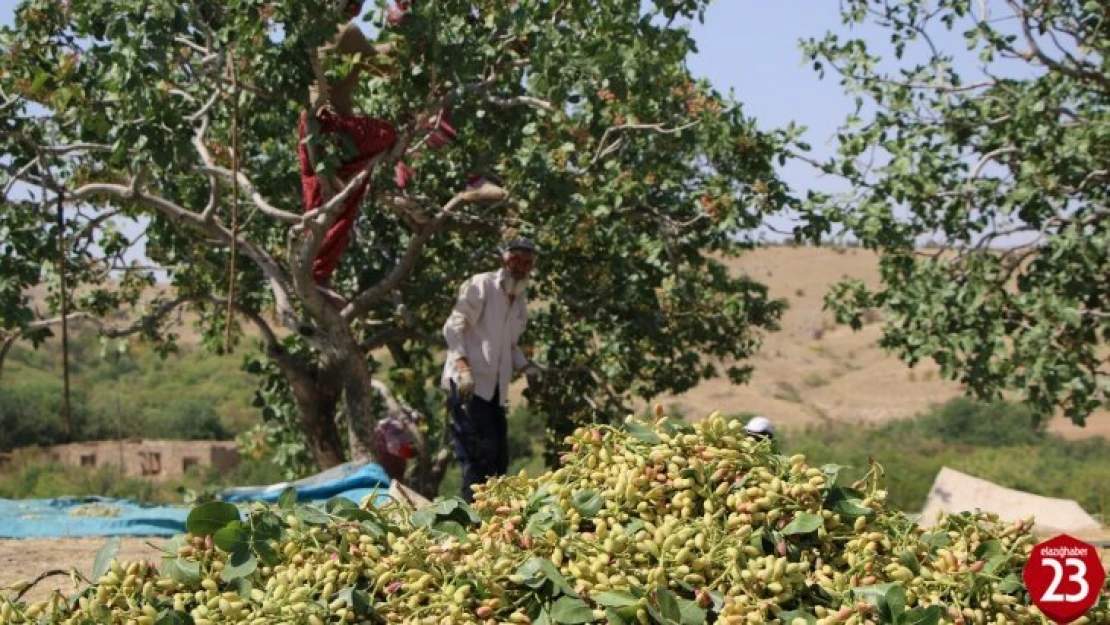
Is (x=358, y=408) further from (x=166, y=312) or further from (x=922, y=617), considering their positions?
(x=922, y=617)

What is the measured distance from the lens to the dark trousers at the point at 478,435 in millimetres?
6758

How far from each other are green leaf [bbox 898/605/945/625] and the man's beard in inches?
168

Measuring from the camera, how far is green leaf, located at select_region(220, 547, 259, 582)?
2738 millimetres

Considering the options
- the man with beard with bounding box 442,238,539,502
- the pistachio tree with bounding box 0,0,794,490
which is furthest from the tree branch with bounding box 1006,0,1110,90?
the man with beard with bounding box 442,238,539,502

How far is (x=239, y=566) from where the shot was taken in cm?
277

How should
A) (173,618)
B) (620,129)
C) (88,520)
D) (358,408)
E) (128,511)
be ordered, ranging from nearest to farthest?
(173,618) < (88,520) < (128,511) < (620,129) < (358,408)

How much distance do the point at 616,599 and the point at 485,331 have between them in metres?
4.22

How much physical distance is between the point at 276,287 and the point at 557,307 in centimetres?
204

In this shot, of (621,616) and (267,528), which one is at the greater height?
(267,528)

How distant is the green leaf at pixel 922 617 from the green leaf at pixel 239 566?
128 centimetres

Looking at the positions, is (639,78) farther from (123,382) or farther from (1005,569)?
(123,382)

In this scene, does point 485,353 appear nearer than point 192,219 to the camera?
Yes

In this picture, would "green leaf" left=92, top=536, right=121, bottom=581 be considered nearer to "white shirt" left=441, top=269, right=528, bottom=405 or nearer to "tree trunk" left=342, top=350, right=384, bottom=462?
"white shirt" left=441, top=269, right=528, bottom=405

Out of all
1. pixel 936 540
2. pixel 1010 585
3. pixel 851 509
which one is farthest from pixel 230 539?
pixel 1010 585
